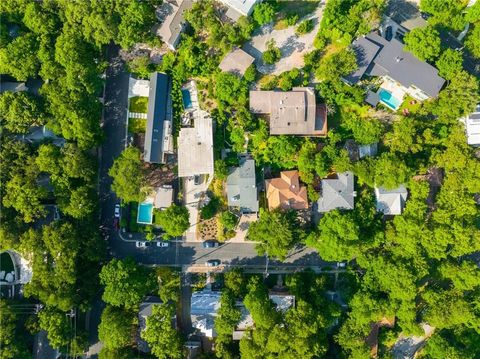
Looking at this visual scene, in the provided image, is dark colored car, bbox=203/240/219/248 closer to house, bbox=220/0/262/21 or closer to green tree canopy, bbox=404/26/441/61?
house, bbox=220/0/262/21

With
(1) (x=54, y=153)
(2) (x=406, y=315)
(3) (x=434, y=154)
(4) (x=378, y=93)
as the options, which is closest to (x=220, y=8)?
(4) (x=378, y=93)

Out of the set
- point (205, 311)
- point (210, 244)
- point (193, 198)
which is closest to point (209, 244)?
point (210, 244)

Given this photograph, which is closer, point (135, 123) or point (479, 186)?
point (479, 186)

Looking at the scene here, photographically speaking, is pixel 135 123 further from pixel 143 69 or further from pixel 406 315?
pixel 406 315

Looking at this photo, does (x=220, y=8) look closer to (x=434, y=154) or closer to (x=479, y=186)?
(x=434, y=154)

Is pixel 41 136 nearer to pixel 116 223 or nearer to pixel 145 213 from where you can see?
pixel 116 223

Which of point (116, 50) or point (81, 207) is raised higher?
point (116, 50)

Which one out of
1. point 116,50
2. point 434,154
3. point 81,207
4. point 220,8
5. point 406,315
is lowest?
point 406,315

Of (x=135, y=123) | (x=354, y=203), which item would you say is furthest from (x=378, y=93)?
(x=135, y=123)
